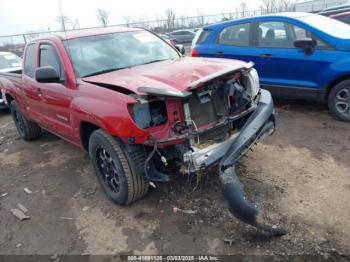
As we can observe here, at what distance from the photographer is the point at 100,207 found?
3928mm

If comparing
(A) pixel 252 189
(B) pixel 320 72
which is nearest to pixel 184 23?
(B) pixel 320 72

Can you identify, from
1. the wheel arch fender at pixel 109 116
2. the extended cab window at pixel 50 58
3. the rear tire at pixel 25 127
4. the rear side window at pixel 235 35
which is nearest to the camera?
the wheel arch fender at pixel 109 116

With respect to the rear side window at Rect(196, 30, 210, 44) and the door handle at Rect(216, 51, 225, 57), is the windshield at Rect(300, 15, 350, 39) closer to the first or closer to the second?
the door handle at Rect(216, 51, 225, 57)

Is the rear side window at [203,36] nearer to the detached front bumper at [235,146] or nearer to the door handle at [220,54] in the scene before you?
the door handle at [220,54]

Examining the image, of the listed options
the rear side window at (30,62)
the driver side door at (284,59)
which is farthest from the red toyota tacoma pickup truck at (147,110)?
the driver side door at (284,59)

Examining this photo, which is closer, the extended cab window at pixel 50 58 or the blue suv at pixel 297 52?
the extended cab window at pixel 50 58

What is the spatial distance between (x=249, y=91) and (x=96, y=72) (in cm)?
179

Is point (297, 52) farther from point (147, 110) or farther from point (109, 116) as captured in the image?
point (109, 116)

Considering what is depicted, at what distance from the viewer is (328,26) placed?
228 inches

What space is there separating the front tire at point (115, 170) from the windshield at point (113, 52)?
0.92 meters

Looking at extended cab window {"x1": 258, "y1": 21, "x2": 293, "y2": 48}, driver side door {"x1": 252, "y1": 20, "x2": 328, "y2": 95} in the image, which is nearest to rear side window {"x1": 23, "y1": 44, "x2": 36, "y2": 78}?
driver side door {"x1": 252, "y1": 20, "x2": 328, "y2": 95}

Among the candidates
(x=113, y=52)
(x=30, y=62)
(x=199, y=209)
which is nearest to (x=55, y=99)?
(x=113, y=52)

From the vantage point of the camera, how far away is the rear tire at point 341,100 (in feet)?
17.5

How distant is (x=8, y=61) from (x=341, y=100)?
9.09 metres
